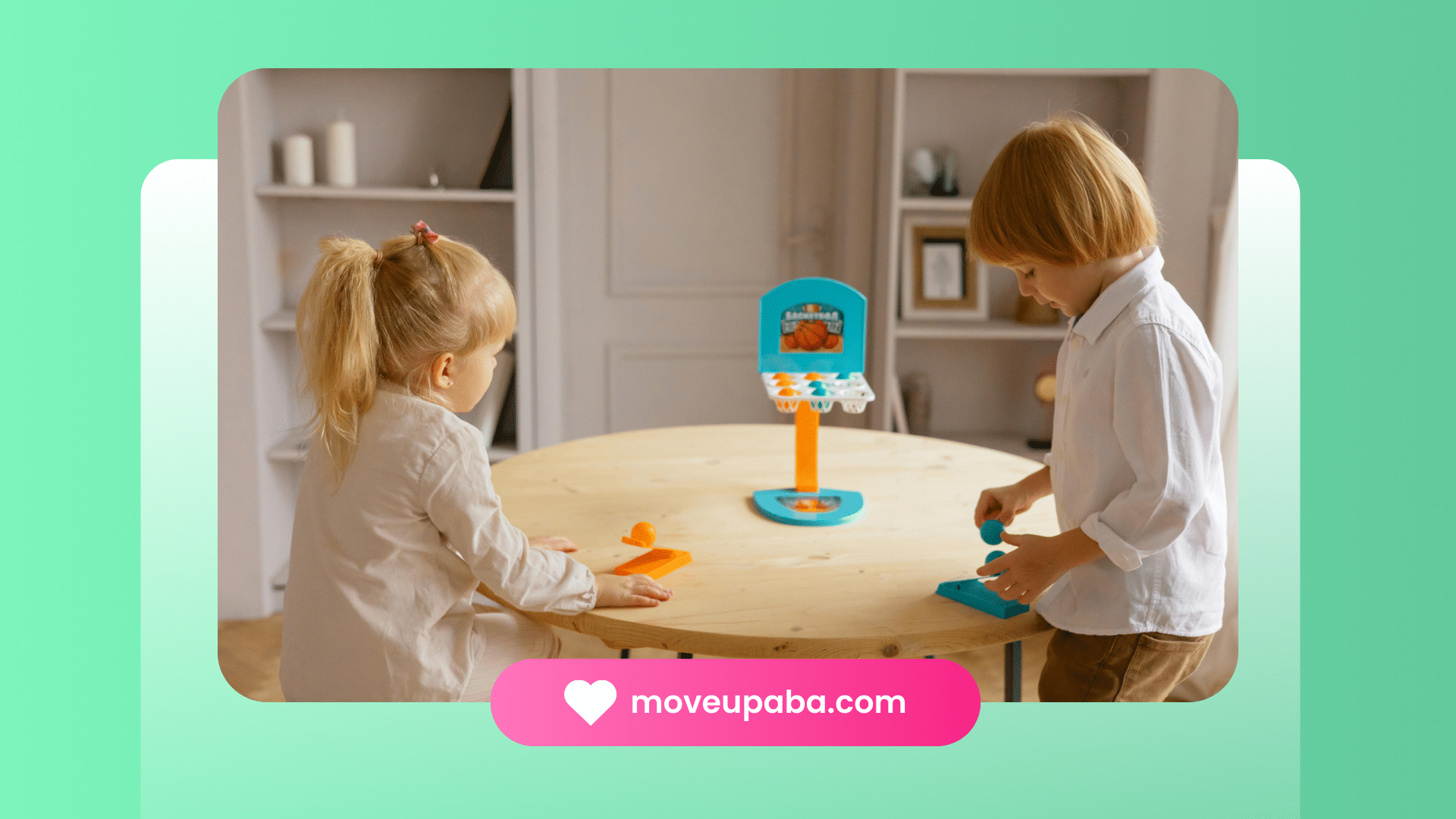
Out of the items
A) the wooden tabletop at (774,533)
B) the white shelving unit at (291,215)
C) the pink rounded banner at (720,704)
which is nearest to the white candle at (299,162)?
the white shelving unit at (291,215)

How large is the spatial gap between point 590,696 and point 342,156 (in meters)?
0.61

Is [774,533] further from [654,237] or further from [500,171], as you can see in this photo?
[500,171]

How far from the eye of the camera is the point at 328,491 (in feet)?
3.25

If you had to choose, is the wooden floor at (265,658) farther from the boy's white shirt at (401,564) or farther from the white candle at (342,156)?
the white candle at (342,156)

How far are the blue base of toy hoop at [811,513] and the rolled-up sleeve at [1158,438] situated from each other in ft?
1.13

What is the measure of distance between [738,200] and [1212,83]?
478 millimetres

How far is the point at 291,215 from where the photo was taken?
1.08m

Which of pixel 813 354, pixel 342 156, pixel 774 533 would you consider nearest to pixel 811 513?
pixel 774 533

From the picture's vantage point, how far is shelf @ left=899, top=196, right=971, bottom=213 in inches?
43.3

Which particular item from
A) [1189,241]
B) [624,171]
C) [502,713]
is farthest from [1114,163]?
[502,713]

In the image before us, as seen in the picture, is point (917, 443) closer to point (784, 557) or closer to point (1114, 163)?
point (784, 557)

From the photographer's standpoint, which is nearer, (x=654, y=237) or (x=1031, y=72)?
(x=1031, y=72)

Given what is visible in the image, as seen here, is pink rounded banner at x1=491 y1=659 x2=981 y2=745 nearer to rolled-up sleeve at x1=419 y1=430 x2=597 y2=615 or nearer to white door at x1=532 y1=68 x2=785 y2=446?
rolled-up sleeve at x1=419 y1=430 x2=597 y2=615

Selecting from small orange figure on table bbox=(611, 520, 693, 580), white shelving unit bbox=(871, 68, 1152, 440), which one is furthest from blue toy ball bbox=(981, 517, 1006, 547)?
small orange figure on table bbox=(611, 520, 693, 580)
